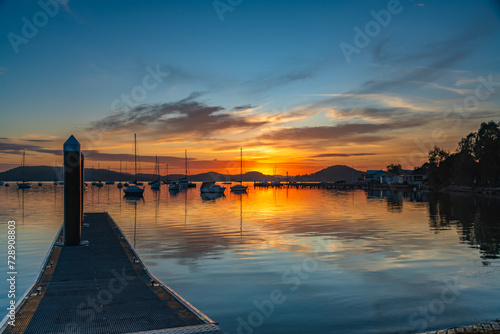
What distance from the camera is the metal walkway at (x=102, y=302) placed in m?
8.55

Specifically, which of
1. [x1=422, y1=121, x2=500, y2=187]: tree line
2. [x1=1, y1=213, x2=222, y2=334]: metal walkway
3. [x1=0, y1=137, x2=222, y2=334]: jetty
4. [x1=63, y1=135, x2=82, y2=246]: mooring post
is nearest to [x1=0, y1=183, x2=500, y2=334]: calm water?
[x1=0, y1=137, x2=222, y2=334]: jetty

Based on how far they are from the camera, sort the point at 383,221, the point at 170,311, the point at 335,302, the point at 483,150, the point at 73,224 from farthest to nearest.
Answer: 1. the point at 483,150
2. the point at 383,221
3. the point at 73,224
4. the point at 335,302
5. the point at 170,311

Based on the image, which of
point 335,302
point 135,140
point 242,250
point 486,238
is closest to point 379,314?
point 335,302

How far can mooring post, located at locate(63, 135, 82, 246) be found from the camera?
63.4 feet

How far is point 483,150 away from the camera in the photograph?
9300cm

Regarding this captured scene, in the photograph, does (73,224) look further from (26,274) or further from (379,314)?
(379,314)

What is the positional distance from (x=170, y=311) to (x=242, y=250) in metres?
13.4
